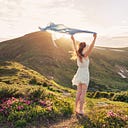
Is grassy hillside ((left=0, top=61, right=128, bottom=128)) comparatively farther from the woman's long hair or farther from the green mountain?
the green mountain

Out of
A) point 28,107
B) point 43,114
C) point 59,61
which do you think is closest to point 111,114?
point 43,114

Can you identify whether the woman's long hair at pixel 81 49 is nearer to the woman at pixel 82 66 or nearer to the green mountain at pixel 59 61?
the woman at pixel 82 66

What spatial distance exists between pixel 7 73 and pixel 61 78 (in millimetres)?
44068

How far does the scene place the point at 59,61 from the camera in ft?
353

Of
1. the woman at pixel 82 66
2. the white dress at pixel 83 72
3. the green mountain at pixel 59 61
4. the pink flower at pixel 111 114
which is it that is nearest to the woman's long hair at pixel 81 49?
the woman at pixel 82 66

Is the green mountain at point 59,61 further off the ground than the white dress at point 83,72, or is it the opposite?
the white dress at point 83,72

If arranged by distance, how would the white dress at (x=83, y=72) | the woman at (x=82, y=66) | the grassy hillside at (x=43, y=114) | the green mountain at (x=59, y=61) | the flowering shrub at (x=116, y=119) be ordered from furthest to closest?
1. the green mountain at (x=59, y=61)
2. the white dress at (x=83, y=72)
3. the woman at (x=82, y=66)
4. the grassy hillside at (x=43, y=114)
5. the flowering shrub at (x=116, y=119)

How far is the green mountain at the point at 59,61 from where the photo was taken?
302ft

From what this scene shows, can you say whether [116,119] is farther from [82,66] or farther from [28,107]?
[28,107]

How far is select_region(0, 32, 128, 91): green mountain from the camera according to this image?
92.1m

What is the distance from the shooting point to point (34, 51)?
388 ft

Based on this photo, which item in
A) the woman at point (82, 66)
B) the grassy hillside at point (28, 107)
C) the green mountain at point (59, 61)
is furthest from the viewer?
the green mountain at point (59, 61)

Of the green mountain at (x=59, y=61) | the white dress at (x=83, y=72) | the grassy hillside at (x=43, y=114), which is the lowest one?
the green mountain at (x=59, y=61)

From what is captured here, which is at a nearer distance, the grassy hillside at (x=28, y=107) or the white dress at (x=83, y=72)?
the grassy hillside at (x=28, y=107)
